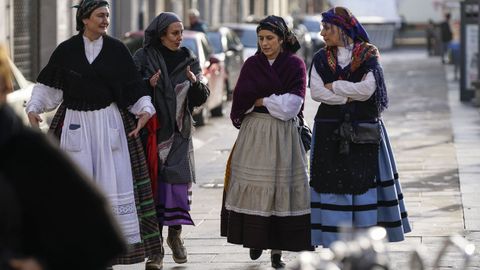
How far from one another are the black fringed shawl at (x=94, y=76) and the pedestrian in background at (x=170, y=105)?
0.49 metres

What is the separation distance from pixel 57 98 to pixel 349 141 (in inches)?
71.9

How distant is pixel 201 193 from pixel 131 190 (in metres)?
5.15

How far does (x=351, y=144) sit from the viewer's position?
27.9 ft

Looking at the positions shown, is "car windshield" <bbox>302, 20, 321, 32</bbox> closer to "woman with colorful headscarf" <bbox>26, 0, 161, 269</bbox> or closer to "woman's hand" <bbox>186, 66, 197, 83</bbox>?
"woman's hand" <bbox>186, 66, 197, 83</bbox>

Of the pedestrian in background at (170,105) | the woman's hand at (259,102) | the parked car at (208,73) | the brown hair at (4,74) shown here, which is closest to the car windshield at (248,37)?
the parked car at (208,73)

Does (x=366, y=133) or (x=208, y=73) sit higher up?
(x=366, y=133)

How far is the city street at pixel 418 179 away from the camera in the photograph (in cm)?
956

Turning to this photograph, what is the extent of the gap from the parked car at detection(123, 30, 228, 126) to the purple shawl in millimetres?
12015

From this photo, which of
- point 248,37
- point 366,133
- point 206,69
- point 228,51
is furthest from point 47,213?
point 248,37

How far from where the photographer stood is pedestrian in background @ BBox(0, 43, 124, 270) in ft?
12.1

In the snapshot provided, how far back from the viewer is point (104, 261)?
150 inches

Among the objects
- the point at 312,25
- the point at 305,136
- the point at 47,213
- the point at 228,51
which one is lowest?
the point at 312,25

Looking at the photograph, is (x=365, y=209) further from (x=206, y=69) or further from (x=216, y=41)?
(x=216, y=41)

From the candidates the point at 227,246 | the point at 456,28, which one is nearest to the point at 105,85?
the point at 227,246
